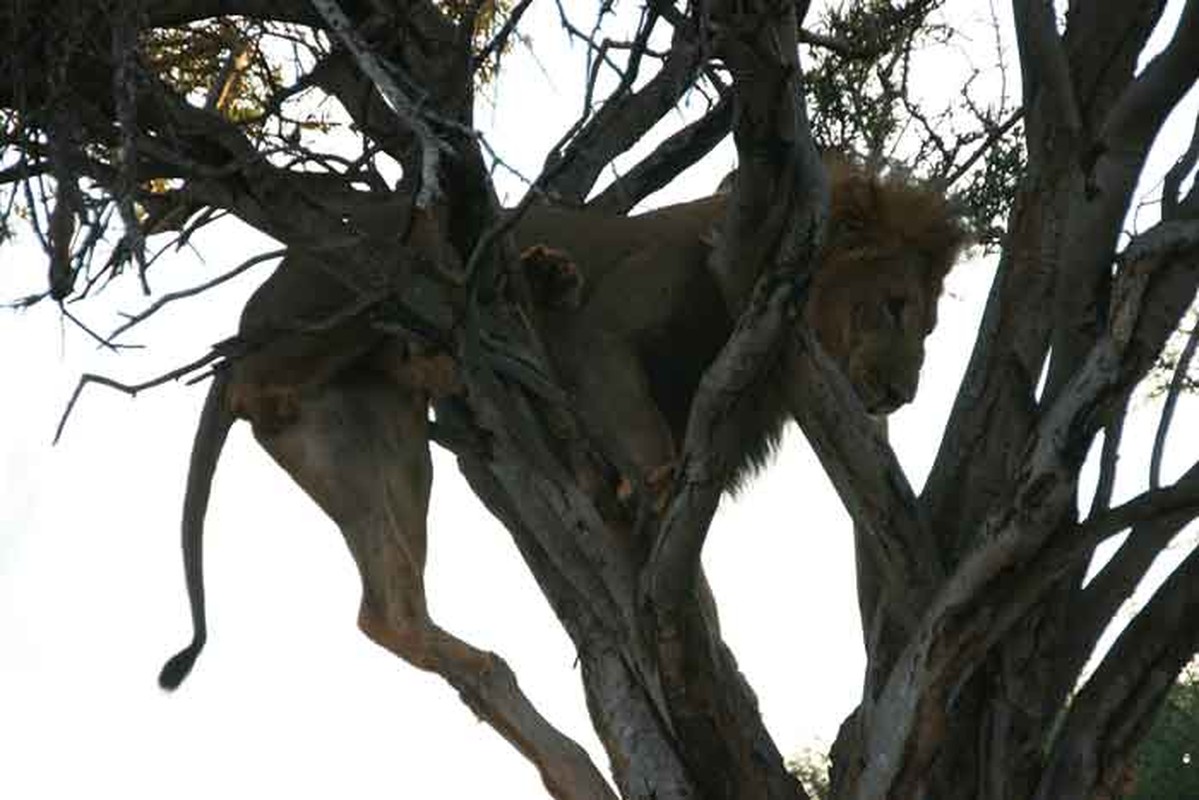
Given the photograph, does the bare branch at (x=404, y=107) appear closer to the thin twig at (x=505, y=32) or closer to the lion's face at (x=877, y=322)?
the thin twig at (x=505, y=32)

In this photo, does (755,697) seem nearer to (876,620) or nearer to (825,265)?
(876,620)

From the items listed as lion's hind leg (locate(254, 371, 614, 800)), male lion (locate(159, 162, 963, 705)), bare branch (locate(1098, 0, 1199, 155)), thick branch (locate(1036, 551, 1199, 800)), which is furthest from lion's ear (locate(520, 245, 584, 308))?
thick branch (locate(1036, 551, 1199, 800))

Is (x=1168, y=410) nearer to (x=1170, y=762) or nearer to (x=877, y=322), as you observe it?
(x=877, y=322)

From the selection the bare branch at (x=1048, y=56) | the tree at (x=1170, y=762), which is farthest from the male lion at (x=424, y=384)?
the tree at (x=1170, y=762)

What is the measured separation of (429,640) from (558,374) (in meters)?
0.87

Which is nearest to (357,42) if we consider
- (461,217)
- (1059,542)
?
(461,217)

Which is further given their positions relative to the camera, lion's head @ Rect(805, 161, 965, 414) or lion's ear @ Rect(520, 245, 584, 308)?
lion's head @ Rect(805, 161, 965, 414)

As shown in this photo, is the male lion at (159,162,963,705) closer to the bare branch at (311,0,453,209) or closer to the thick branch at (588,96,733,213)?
the thick branch at (588,96,733,213)

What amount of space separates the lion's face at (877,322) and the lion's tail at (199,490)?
176 centimetres

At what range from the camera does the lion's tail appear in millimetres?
6035

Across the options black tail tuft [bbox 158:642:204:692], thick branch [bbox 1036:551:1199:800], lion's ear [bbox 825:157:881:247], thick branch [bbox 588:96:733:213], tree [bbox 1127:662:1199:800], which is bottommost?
thick branch [bbox 1036:551:1199:800]

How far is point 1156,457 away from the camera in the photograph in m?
5.77

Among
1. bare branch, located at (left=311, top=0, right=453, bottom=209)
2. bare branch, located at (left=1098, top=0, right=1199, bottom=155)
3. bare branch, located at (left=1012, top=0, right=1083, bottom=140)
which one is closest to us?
bare branch, located at (left=311, top=0, right=453, bottom=209)

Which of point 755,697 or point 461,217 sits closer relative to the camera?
point 461,217
